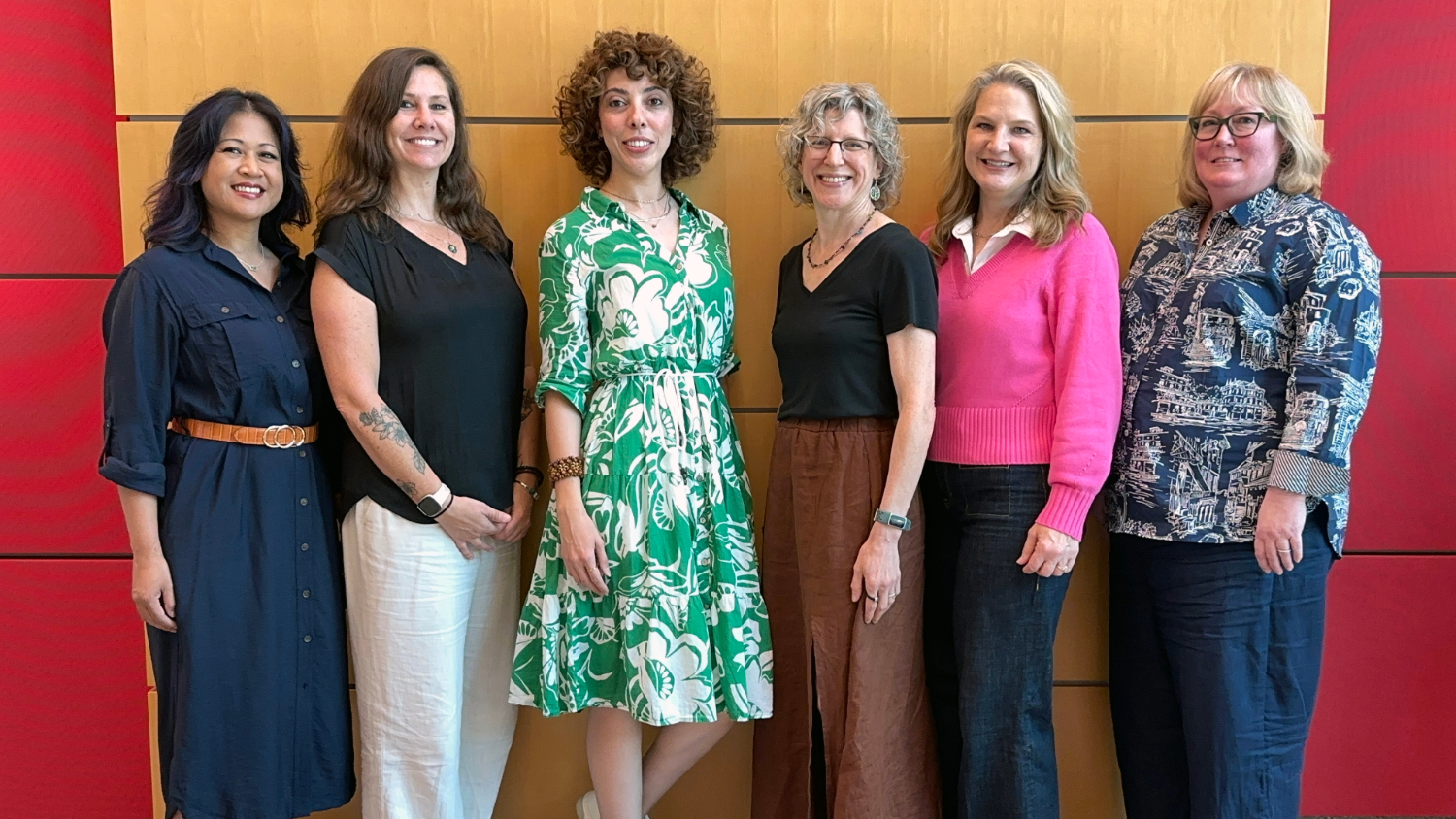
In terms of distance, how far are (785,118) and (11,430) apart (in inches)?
94.8

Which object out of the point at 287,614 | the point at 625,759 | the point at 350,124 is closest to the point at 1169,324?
the point at 625,759

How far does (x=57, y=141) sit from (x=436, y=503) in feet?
5.65

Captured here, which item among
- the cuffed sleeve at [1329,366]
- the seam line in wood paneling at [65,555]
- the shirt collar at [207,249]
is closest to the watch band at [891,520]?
the cuffed sleeve at [1329,366]

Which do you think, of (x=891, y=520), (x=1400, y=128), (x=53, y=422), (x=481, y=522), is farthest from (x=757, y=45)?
(x=53, y=422)

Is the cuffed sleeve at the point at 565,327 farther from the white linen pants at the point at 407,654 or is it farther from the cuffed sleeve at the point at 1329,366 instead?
the cuffed sleeve at the point at 1329,366

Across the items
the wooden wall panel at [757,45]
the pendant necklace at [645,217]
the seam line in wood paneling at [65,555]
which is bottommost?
the seam line in wood paneling at [65,555]

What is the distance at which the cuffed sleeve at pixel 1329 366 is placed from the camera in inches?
71.5

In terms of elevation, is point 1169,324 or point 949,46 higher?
point 949,46

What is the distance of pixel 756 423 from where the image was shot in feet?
8.04

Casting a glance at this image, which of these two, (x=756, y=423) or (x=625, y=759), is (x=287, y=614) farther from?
(x=756, y=423)

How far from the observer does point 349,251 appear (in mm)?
1922

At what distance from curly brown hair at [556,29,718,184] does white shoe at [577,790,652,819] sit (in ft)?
5.29

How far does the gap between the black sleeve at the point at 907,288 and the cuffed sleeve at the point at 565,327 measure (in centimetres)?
67

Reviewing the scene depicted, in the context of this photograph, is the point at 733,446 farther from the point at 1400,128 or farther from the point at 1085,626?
the point at 1400,128
